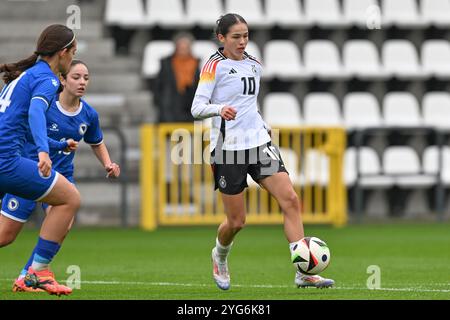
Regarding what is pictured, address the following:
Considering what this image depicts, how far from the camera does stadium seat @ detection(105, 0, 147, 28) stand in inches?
837

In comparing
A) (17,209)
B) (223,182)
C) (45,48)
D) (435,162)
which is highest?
(45,48)

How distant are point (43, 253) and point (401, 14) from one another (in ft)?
45.8

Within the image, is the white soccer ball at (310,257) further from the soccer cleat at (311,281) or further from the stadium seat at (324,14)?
the stadium seat at (324,14)

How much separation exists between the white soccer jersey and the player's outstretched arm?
87 cm

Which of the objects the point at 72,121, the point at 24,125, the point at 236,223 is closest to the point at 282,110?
the point at 72,121

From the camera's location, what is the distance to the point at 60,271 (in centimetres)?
1211

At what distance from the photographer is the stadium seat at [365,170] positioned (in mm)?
19875

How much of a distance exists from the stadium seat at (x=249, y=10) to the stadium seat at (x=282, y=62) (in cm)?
50

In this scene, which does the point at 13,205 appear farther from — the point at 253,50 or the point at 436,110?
the point at 436,110

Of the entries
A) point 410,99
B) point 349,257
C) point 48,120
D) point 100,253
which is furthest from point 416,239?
point 48,120

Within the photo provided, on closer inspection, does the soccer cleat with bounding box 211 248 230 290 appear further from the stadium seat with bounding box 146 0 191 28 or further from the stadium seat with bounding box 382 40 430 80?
the stadium seat with bounding box 382 40 430 80

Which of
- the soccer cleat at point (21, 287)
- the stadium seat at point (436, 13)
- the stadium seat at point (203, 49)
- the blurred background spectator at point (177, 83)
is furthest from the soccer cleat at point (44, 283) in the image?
the stadium seat at point (436, 13)

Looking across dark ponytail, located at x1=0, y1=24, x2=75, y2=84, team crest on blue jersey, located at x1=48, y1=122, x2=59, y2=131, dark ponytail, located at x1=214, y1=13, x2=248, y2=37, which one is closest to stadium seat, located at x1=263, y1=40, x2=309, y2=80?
dark ponytail, located at x1=214, y1=13, x2=248, y2=37

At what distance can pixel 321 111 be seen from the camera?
21078 mm
